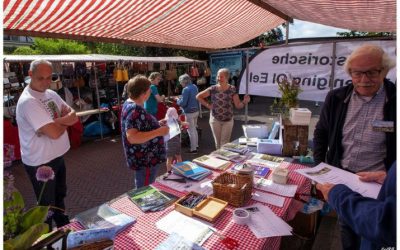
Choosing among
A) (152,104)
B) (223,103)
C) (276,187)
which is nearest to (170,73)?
(152,104)

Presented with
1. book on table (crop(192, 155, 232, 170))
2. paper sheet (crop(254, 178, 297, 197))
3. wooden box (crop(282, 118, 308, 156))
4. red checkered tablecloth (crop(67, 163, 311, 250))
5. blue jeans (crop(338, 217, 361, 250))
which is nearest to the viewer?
red checkered tablecloth (crop(67, 163, 311, 250))

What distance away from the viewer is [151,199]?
6.13ft

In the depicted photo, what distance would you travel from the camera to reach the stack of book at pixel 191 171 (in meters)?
2.20

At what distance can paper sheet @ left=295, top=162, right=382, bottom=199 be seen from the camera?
5.22 ft

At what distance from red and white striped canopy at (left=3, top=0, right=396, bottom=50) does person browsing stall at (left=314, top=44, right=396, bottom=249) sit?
6.00 feet

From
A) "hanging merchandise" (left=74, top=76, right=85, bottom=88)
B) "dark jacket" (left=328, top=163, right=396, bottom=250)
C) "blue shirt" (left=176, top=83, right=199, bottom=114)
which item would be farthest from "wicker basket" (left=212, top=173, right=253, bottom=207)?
"hanging merchandise" (left=74, top=76, right=85, bottom=88)

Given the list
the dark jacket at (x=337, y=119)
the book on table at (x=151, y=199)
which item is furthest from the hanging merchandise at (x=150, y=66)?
the dark jacket at (x=337, y=119)

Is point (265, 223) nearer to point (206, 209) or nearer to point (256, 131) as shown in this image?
point (206, 209)

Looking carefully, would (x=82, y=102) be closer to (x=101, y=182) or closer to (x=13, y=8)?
(x=101, y=182)

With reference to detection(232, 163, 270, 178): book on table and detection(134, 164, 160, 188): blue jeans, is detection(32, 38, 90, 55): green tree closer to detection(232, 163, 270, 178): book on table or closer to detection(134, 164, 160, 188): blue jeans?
detection(134, 164, 160, 188): blue jeans

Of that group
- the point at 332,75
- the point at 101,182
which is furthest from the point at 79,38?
the point at 332,75

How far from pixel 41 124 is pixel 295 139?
2457 millimetres

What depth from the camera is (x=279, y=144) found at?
2.92 m

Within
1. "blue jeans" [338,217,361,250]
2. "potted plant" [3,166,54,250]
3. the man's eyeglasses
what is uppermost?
the man's eyeglasses
